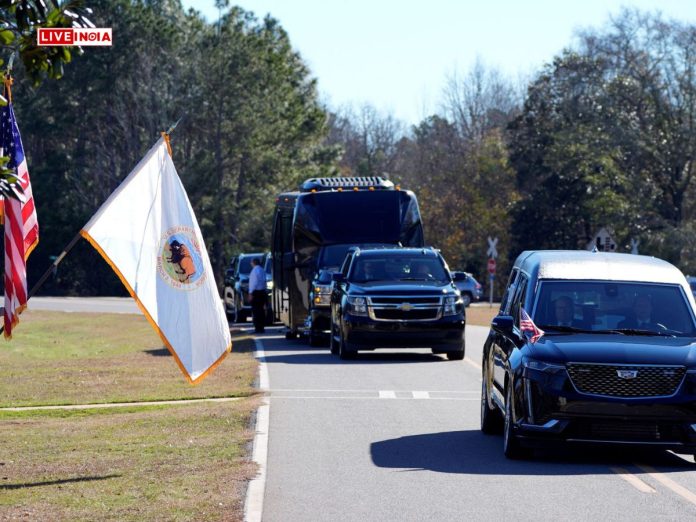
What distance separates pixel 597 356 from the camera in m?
11.7

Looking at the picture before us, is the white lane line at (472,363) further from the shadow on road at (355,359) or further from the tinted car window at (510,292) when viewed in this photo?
the tinted car window at (510,292)

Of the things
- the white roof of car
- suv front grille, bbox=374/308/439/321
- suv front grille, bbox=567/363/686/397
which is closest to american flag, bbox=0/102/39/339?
the white roof of car

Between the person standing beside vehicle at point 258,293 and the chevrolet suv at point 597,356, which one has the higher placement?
the chevrolet suv at point 597,356

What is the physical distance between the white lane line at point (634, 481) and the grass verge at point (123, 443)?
298 cm

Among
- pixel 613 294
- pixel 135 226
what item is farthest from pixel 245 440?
pixel 613 294

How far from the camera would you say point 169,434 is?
13.8 m

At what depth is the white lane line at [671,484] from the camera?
Answer: 33.9 ft

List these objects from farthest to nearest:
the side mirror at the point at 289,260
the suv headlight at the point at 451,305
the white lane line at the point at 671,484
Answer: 1. the side mirror at the point at 289,260
2. the suv headlight at the point at 451,305
3. the white lane line at the point at 671,484

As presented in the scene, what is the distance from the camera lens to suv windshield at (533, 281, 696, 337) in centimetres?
1259

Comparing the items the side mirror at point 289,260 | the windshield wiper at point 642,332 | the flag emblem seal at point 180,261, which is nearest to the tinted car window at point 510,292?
the windshield wiper at point 642,332

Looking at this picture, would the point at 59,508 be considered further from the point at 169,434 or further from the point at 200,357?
the point at 169,434

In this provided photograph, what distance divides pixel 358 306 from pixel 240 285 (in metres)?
17.3

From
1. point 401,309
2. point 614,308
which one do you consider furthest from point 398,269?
Answer: point 614,308

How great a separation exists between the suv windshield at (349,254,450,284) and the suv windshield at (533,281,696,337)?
477 inches
